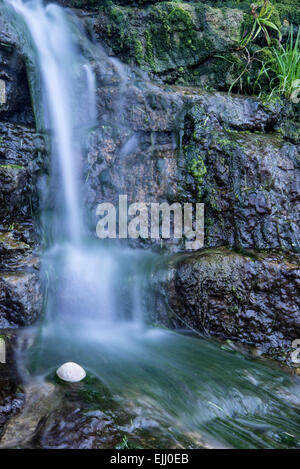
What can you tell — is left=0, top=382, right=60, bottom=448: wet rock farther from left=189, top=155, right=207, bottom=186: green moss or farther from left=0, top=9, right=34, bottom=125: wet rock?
left=0, top=9, right=34, bottom=125: wet rock

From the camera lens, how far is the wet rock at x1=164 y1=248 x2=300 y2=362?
3074mm

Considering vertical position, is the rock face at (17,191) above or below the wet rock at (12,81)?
below

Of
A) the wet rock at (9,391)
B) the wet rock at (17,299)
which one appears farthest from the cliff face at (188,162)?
the wet rock at (9,391)

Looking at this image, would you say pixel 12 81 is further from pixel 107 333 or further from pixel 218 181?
pixel 107 333

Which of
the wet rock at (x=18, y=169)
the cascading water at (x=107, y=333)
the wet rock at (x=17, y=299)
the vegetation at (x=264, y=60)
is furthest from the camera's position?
the vegetation at (x=264, y=60)

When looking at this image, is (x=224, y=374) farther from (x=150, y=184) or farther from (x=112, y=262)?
(x=150, y=184)

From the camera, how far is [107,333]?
10.5 feet

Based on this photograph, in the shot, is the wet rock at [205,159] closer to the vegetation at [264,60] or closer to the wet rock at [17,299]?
the vegetation at [264,60]

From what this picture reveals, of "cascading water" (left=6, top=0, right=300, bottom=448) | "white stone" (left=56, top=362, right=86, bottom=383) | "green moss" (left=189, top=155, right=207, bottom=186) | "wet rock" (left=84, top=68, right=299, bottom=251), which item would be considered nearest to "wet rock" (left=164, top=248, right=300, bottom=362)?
"cascading water" (left=6, top=0, right=300, bottom=448)

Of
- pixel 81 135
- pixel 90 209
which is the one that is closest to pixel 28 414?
pixel 90 209

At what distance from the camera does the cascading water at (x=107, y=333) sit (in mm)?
2131

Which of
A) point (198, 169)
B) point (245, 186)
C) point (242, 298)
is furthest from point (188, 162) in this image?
point (242, 298)

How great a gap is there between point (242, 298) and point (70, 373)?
165 cm

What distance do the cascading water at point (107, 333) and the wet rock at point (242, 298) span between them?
22cm
